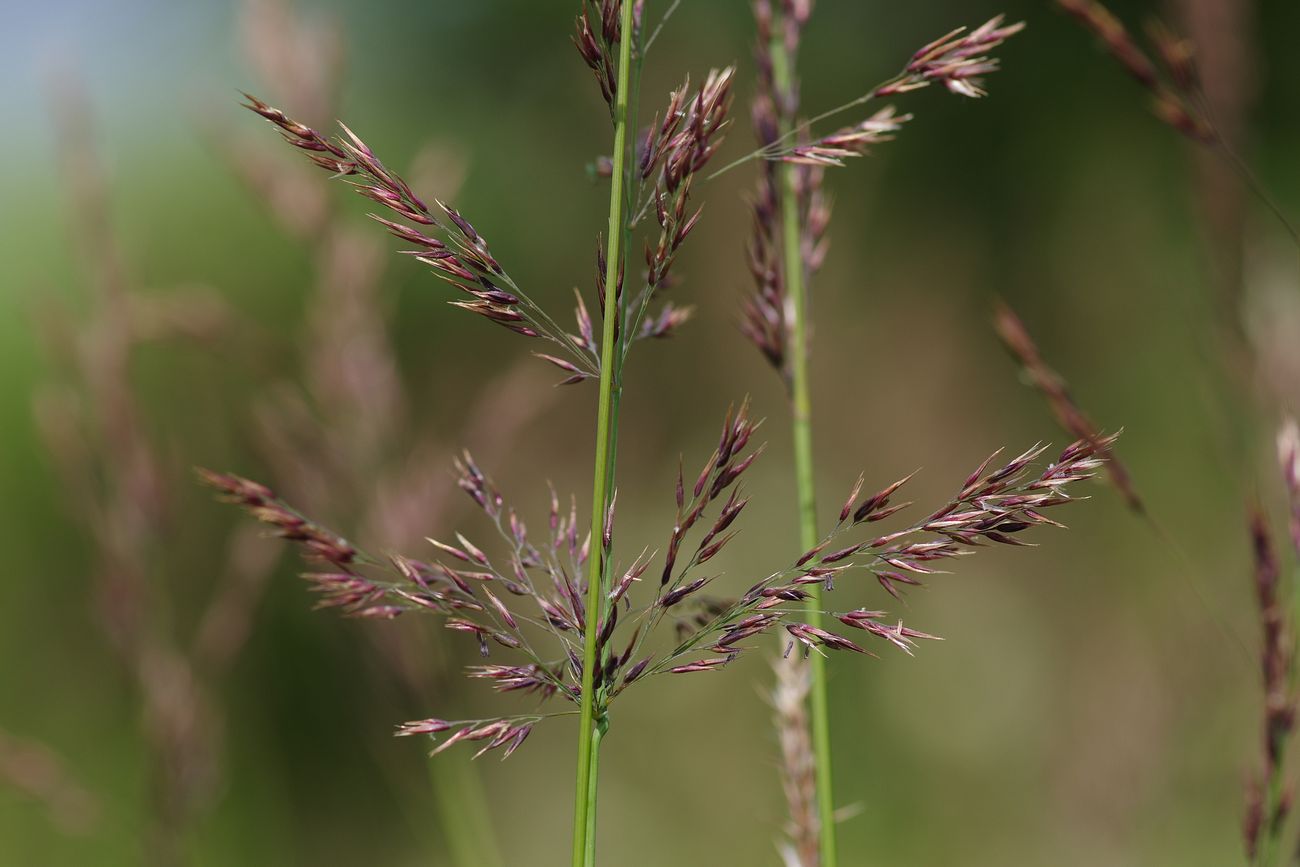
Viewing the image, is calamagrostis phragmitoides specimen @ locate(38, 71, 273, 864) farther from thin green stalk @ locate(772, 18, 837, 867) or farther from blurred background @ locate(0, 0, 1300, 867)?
thin green stalk @ locate(772, 18, 837, 867)

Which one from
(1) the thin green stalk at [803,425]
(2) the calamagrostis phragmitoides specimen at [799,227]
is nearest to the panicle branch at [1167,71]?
(2) the calamagrostis phragmitoides specimen at [799,227]

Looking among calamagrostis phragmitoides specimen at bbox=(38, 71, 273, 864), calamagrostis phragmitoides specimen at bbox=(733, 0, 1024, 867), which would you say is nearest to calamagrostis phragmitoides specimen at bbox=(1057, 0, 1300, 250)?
calamagrostis phragmitoides specimen at bbox=(733, 0, 1024, 867)

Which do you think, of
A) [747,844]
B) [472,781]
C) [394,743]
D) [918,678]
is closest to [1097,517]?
[918,678]

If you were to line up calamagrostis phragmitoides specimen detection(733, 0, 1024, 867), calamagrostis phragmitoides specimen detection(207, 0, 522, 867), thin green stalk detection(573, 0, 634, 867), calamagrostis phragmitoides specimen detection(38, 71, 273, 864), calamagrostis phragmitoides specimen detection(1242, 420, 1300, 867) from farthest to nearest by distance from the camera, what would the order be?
calamagrostis phragmitoides specimen detection(207, 0, 522, 867)
calamagrostis phragmitoides specimen detection(38, 71, 273, 864)
calamagrostis phragmitoides specimen detection(1242, 420, 1300, 867)
calamagrostis phragmitoides specimen detection(733, 0, 1024, 867)
thin green stalk detection(573, 0, 634, 867)

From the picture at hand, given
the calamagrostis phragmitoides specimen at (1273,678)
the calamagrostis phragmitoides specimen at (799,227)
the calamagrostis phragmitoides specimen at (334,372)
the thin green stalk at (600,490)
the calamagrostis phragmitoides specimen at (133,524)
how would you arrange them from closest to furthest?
the thin green stalk at (600,490)
the calamagrostis phragmitoides specimen at (799,227)
the calamagrostis phragmitoides specimen at (1273,678)
the calamagrostis phragmitoides specimen at (133,524)
the calamagrostis phragmitoides specimen at (334,372)

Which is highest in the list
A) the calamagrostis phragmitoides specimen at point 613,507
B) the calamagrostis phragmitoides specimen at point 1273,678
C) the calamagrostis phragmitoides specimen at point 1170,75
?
the calamagrostis phragmitoides specimen at point 1170,75

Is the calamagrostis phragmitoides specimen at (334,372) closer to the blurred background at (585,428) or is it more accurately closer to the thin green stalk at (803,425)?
the blurred background at (585,428)

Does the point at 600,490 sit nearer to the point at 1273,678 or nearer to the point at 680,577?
the point at 680,577

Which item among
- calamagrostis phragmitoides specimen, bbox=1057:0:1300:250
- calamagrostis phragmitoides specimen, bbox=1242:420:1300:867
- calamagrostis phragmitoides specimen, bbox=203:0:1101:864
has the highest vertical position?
calamagrostis phragmitoides specimen, bbox=1057:0:1300:250
